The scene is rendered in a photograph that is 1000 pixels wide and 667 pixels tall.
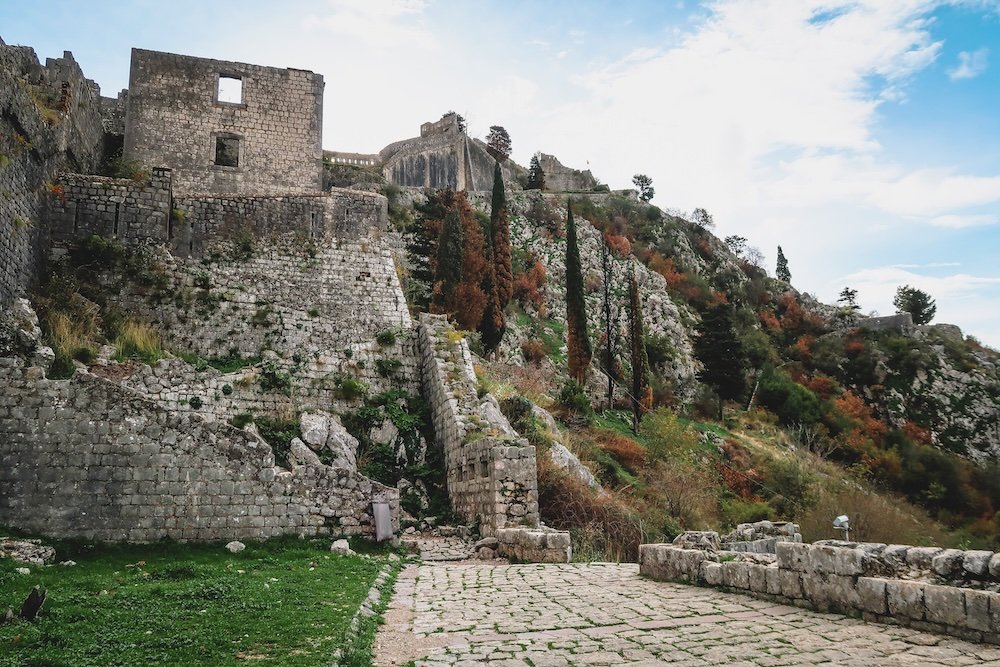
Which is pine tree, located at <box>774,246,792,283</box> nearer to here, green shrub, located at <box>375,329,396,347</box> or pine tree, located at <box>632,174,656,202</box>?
pine tree, located at <box>632,174,656,202</box>

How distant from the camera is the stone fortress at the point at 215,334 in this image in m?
10.7

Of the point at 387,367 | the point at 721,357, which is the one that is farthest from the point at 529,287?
the point at 387,367

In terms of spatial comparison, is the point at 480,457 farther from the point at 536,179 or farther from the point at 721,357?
the point at 536,179

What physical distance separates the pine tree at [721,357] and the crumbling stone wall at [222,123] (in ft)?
102

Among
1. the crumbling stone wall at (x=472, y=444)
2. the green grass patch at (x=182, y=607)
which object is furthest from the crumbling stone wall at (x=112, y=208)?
the green grass patch at (x=182, y=607)

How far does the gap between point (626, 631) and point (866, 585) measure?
2.42 metres

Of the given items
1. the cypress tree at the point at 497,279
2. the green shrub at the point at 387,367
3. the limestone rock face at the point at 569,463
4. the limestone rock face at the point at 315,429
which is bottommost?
the limestone rock face at the point at 569,463

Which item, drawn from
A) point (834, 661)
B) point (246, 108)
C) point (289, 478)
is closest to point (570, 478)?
point (289, 478)

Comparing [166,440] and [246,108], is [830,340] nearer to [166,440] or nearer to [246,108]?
[246,108]

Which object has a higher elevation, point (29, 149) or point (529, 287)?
point (529, 287)

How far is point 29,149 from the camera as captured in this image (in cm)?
1425

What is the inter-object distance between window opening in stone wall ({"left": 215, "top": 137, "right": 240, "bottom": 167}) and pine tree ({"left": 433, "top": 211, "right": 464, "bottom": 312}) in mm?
12426

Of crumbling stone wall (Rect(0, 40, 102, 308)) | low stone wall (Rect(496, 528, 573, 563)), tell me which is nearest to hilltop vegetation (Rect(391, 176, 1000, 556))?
low stone wall (Rect(496, 528, 573, 563))

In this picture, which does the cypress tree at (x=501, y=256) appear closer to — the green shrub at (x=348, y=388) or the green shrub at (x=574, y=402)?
the green shrub at (x=574, y=402)
